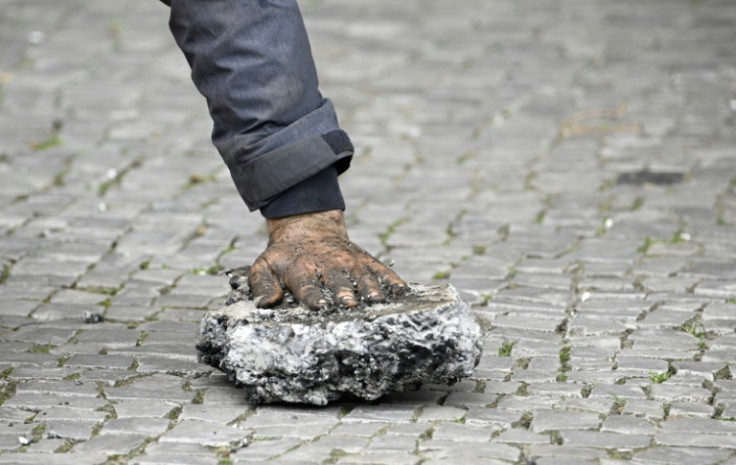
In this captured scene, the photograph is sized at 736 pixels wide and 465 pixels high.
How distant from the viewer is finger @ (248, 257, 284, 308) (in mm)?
3508

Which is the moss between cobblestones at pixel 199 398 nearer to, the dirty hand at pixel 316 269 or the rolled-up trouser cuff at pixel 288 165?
the dirty hand at pixel 316 269

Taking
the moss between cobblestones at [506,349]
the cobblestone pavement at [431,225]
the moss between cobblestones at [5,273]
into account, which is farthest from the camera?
the moss between cobblestones at [5,273]

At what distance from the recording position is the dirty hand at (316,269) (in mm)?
3484

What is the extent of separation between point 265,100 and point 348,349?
0.78m

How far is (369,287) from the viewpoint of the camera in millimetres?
3490

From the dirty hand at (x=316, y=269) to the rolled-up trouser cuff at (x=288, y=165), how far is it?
11 centimetres

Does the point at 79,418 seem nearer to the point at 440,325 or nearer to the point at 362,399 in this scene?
the point at 362,399

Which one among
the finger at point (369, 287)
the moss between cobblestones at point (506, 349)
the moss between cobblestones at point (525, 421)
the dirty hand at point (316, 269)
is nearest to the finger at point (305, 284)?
the dirty hand at point (316, 269)

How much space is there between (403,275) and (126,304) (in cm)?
108

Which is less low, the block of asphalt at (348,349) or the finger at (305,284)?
the finger at (305,284)

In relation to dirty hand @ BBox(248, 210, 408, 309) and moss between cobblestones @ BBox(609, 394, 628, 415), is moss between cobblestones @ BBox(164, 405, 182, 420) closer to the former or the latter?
dirty hand @ BBox(248, 210, 408, 309)

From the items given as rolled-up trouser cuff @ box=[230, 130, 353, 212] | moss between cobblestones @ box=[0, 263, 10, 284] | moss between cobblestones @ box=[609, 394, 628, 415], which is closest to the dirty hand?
rolled-up trouser cuff @ box=[230, 130, 353, 212]

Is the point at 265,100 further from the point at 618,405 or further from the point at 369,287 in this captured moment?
the point at 618,405

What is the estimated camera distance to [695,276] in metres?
4.84
